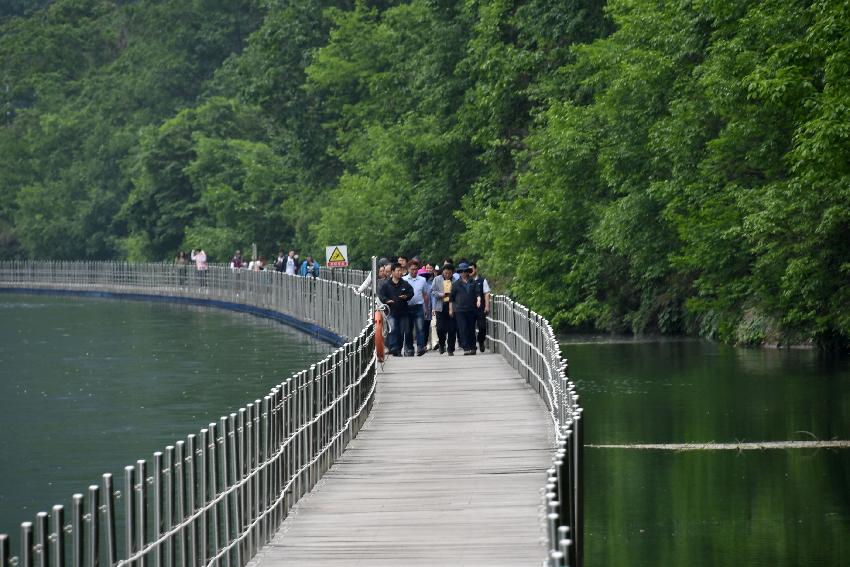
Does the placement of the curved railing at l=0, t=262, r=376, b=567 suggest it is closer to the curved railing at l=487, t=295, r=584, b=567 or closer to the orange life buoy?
the curved railing at l=487, t=295, r=584, b=567

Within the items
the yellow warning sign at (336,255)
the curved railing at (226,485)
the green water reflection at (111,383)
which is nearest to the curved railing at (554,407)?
the curved railing at (226,485)

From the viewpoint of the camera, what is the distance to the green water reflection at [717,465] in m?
21.6

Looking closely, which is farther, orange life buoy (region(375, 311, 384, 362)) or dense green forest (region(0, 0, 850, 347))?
dense green forest (region(0, 0, 850, 347))

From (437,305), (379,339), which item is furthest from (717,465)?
(437,305)

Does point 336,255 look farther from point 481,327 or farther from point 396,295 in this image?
point 396,295

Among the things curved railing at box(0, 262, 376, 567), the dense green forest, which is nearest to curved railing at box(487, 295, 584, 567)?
curved railing at box(0, 262, 376, 567)

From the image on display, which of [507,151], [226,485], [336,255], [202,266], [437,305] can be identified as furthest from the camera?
[202,266]

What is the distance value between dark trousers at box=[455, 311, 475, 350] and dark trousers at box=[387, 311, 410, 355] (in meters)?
0.92

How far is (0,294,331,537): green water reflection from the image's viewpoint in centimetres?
3081

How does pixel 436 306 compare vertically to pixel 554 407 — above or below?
above

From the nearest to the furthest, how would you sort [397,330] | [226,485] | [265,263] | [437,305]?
[226,485]
[397,330]
[437,305]
[265,263]

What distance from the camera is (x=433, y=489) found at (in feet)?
65.2

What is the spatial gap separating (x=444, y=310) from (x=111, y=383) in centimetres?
1349

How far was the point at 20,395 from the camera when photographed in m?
43.8
